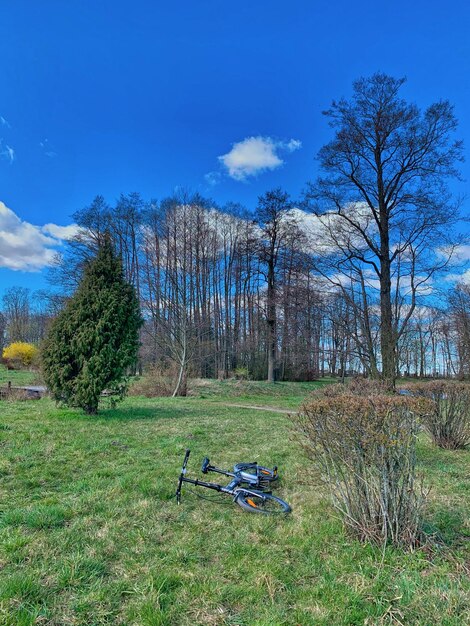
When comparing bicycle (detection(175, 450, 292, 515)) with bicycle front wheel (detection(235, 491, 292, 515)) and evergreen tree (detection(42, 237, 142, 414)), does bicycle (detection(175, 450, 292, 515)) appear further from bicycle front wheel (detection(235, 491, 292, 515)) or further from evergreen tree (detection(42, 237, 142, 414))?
evergreen tree (detection(42, 237, 142, 414))

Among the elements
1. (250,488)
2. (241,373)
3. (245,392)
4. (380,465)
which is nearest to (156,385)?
(245,392)

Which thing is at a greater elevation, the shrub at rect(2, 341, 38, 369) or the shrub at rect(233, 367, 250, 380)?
the shrub at rect(2, 341, 38, 369)

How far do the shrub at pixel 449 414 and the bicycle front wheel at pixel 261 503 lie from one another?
3.81 metres

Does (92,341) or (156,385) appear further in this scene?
(156,385)

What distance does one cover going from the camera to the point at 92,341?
8133 mm

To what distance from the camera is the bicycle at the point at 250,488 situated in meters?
3.53

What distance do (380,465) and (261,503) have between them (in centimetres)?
158

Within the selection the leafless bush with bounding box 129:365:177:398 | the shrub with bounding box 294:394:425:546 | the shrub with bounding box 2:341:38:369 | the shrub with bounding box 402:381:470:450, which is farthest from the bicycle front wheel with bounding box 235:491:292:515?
the shrub with bounding box 2:341:38:369

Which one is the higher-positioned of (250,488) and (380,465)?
(380,465)

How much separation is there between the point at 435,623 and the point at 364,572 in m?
0.54

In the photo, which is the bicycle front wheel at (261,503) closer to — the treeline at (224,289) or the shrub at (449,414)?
the shrub at (449,414)

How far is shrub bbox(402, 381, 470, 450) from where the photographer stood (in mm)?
6160

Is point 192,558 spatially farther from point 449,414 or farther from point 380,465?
point 449,414

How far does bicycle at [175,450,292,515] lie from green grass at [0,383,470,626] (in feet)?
0.38
